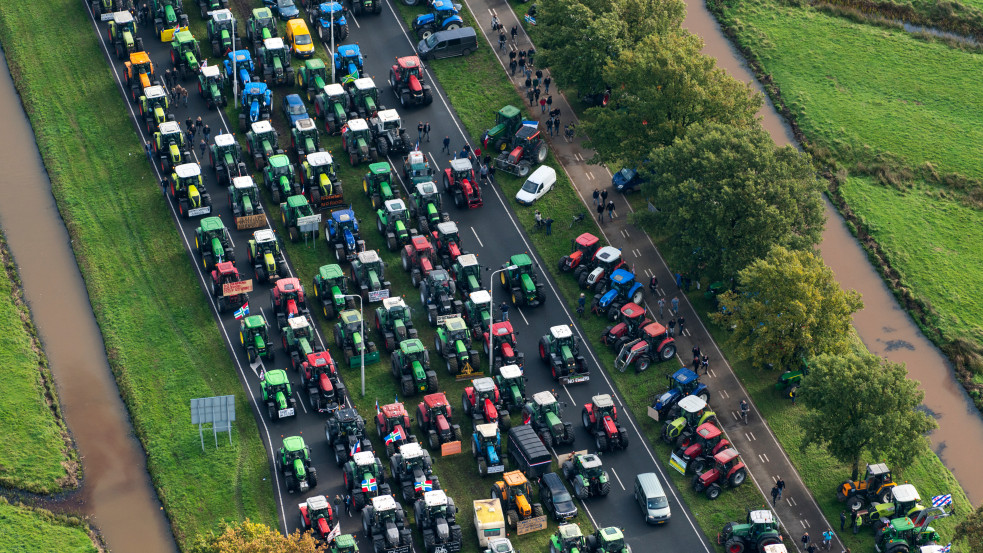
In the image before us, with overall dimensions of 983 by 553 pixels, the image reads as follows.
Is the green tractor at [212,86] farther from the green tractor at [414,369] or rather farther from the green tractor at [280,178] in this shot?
the green tractor at [414,369]

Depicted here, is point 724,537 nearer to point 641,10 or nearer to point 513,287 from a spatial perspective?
point 513,287

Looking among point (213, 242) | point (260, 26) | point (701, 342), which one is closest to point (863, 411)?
point (701, 342)

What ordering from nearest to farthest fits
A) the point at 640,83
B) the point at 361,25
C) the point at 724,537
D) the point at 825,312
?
the point at 724,537 → the point at 825,312 → the point at 640,83 → the point at 361,25

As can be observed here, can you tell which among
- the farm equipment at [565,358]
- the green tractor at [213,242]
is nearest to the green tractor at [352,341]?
the green tractor at [213,242]

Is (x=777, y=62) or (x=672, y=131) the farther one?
(x=777, y=62)

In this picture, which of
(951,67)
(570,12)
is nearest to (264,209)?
(570,12)

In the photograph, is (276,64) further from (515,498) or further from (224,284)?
(515,498)

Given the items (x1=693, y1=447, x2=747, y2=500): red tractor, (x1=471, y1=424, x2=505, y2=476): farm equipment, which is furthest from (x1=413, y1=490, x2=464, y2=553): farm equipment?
(x1=693, y1=447, x2=747, y2=500): red tractor
